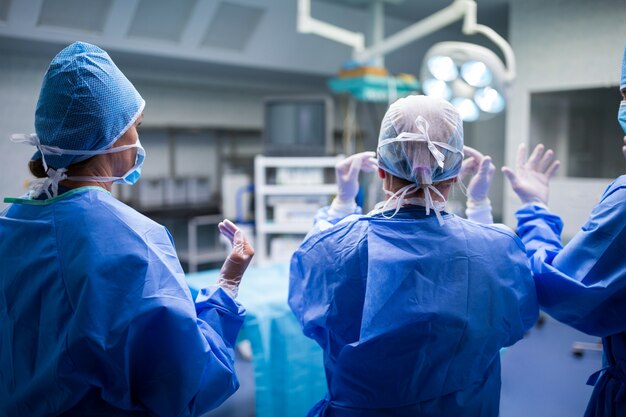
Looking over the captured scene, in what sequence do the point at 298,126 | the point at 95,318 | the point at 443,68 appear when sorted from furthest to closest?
1. the point at 298,126
2. the point at 443,68
3. the point at 95,318

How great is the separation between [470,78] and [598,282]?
99cm

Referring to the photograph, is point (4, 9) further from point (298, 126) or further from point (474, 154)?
point (474, 154)

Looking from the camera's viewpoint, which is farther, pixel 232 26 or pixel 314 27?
pixel 232 26

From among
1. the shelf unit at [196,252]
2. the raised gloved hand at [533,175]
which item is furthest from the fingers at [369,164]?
the shelf unit at [196,252]

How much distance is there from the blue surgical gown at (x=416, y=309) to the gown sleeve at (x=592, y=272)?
10 centimetres

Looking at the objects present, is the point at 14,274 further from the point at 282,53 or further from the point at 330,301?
the point at 282,53

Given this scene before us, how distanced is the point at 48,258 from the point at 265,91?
14.3 feet

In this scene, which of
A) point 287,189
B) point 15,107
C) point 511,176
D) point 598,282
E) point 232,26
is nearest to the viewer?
point 598,282

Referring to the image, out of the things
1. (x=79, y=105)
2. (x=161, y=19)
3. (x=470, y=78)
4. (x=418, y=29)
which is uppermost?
(x=161, y=19)

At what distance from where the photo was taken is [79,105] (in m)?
1.00

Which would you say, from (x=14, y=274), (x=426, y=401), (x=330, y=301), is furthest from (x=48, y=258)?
(x=426, y=401)

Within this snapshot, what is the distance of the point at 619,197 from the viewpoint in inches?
44.3

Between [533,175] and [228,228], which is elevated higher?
[533,175]

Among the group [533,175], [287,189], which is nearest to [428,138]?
[533,175]
